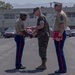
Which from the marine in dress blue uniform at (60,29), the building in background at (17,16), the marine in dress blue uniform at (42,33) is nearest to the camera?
the marine in dress blue uniform at (60,29)

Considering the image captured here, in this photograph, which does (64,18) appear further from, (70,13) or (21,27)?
(70,13)

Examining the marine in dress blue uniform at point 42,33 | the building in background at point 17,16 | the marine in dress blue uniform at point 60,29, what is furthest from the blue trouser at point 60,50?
the building in background at point 17,16

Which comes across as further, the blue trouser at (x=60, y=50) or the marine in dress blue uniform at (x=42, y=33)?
the marine in dress blue uniform at (x=42, y=33)

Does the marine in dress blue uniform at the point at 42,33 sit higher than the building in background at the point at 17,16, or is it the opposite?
the marine in dress blue uniform at the point at 42,33

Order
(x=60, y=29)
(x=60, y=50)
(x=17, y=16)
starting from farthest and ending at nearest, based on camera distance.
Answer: (x=17, y=16)
(x=60, y=50)
(x=60, y=29)

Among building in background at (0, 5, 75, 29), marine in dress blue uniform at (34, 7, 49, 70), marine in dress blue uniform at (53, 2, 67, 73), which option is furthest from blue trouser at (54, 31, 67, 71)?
building in background at (0, 5, 75, 29)

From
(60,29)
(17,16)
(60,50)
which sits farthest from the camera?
(17,16)

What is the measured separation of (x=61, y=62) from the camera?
11.8 meters

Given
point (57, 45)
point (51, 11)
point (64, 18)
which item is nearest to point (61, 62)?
point (57, 45)

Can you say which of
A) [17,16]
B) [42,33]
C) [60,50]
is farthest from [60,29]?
[17,16]

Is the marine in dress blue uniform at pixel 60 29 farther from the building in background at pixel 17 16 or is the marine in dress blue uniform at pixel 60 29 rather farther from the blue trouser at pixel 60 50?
the building in background at pixel 17 16

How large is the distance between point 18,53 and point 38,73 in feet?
4.55

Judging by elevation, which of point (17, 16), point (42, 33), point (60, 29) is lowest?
point (17, 16)

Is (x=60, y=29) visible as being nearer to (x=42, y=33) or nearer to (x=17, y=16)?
(x=42, y=33)
